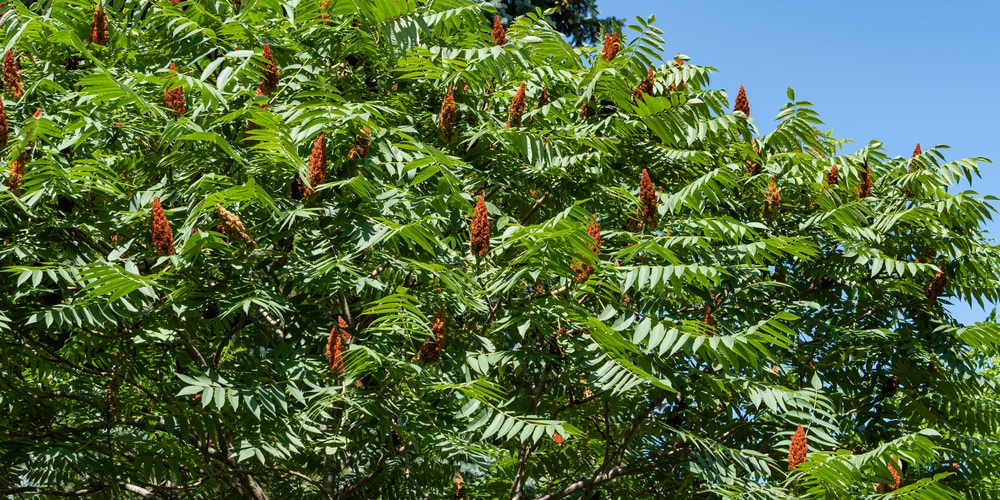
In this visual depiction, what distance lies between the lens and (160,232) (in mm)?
4871

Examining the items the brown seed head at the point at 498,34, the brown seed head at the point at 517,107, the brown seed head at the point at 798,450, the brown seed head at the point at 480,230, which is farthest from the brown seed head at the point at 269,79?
the brown seed head at the point at 798,450

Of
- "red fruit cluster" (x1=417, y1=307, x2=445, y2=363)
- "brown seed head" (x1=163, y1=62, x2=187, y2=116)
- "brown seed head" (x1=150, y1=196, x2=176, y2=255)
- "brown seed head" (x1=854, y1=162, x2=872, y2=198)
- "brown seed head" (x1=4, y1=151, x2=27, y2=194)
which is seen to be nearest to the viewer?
"brown seed head" (x1=150, y1=196, x2=176, y2=255)

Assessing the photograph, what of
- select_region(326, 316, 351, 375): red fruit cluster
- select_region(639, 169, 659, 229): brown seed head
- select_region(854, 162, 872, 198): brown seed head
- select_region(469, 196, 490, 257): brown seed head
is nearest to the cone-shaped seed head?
select_region(326, 316, 351, 375): red fruit cluster

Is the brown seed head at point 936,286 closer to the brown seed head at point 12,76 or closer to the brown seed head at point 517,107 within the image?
the brown seed head at point 517,107

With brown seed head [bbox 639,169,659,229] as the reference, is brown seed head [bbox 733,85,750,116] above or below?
above

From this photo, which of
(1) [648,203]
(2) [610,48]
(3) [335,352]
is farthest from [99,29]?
(1) [648,203]

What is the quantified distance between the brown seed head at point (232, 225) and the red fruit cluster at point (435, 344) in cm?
108

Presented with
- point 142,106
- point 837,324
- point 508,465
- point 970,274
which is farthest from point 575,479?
point 142,106

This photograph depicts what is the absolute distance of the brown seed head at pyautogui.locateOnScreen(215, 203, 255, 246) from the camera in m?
4.95

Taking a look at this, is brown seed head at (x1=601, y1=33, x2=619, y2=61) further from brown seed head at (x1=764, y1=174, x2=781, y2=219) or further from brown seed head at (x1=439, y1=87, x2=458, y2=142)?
brown seed head at (x1=439, y1=87, x2=458, y2=142)

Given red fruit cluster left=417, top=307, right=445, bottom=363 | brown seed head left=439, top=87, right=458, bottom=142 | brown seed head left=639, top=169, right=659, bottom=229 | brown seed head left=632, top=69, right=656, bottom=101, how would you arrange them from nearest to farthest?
red fruit cluster left=417, top=307, right=445, bottom=363
brown seed head left=639, top=169, right=659, bottom=229
brown seed head left=439, top=87, right=458, bottom=142
brown seed head left=632, top=69, right=656, bottom=101

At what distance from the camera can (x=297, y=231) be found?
5445 millimetres

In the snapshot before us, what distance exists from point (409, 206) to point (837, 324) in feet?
12.2

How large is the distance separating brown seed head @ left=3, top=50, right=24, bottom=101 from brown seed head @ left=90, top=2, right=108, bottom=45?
50cm
